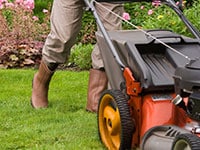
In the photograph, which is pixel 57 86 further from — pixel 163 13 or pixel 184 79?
pixel 184 79

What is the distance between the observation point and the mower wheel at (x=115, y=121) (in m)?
3.26

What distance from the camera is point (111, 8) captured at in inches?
171

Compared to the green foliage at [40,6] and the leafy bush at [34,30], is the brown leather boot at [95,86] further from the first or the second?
the green foliage at [40,6]

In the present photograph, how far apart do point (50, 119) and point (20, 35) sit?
8.50 feet

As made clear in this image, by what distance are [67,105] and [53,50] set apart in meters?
0.45

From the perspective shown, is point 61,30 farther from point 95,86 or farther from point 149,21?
point 149,21

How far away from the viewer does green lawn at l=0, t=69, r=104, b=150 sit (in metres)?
3.75

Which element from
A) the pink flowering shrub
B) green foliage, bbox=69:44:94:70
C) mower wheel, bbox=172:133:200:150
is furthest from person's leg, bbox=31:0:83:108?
the pink flowering shrub

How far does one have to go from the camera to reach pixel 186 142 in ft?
9.10

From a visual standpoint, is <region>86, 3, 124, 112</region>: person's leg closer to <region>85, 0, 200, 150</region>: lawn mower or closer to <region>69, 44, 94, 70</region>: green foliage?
<region>85, 0, 200, 150</region>: lawn mower

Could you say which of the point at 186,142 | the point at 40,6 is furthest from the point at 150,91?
the point at 40,6

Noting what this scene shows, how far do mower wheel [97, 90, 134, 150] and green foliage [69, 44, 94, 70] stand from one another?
2707 millimetres

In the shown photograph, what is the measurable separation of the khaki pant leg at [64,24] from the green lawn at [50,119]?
0.41 m

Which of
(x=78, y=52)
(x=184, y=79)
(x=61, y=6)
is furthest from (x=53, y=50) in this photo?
(x=78, y=52)
